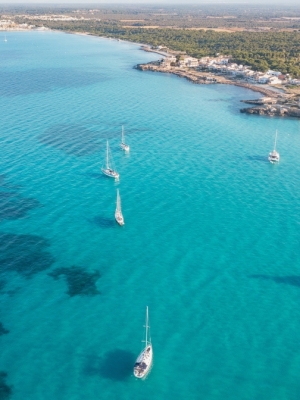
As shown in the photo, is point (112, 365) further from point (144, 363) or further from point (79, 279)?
point (79, 279)

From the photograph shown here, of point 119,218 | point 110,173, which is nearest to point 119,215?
point 119,218

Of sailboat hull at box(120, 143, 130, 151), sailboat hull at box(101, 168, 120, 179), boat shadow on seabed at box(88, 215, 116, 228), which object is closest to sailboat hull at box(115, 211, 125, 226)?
boat shadow on seabed at box(88, 215, 116, 228)

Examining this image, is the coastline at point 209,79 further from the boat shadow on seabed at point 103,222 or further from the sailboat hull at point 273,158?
the boat shadow on seabed at point 103,222

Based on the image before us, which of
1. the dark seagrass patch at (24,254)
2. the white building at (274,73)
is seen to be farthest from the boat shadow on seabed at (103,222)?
the white building at (274,73)

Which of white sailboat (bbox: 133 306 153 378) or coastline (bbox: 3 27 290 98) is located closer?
white sailboat (bbox: 133 306 153 378)

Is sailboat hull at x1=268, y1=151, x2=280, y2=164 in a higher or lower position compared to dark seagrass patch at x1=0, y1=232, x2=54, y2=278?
higher

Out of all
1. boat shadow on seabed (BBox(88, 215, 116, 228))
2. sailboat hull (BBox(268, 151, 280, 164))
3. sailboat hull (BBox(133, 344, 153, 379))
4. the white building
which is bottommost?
sailboat hull (BBox(133, 344, 153, 379))

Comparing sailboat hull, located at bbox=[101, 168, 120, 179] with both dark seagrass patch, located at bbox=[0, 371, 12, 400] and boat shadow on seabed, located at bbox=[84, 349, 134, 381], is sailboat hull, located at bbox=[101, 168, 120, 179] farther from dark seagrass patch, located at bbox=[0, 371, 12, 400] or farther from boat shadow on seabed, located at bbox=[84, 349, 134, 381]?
dark seagrass patch, located at bbox=[0, 371, 12, 400]
